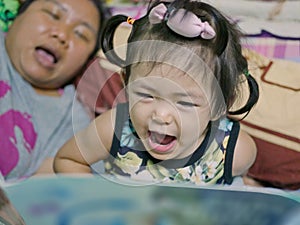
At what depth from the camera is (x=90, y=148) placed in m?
0.90

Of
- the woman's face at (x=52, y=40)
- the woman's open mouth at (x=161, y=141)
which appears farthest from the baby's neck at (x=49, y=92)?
the woman's open mouth at (x=161, y=141)

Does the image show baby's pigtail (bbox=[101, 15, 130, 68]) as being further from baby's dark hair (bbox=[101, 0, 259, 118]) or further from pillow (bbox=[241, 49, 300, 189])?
pillow (bbox=[241, 49, 300, 189])

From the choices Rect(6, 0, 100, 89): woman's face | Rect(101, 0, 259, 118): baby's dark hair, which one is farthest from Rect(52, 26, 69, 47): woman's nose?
Rect(101, 0, 259, 118): baby's dark hair

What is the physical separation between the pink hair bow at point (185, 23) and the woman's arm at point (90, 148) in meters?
0.19

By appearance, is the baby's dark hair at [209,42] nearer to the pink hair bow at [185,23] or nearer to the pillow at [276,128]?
the pink hair bow at [185,23]

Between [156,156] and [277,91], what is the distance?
0.86ft

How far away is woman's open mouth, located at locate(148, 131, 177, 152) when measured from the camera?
2.69 feet

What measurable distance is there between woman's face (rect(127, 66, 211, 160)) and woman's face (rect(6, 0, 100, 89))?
251mm

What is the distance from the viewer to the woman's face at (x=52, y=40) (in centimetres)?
103

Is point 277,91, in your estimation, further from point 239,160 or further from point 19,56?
point 19,56

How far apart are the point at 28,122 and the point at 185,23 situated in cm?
37

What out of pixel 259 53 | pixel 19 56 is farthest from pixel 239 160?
pixel 19 56

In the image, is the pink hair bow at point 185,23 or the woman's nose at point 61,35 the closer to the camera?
the pink hair bow at point 185,23

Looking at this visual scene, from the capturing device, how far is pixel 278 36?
3.80 feet
